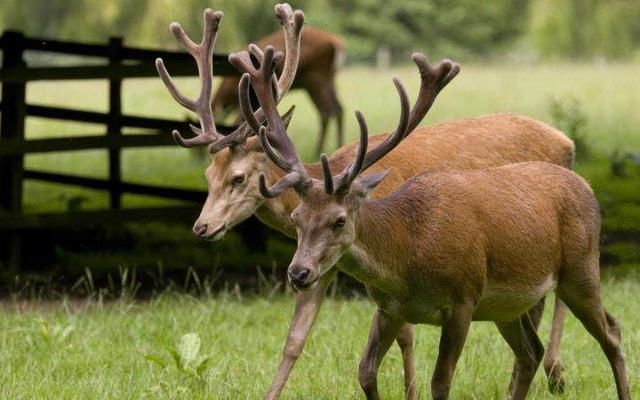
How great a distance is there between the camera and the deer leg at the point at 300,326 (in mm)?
6270

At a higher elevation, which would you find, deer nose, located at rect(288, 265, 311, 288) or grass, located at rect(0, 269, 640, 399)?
deer nose, located at rect(288, 265, 311, 288)

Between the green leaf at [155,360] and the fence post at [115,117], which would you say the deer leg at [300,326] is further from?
the fence post at [115,117]

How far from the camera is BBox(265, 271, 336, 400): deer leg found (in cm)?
627

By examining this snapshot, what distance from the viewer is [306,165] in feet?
21.3

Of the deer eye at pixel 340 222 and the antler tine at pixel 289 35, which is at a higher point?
the antler tine at pixel 289 35

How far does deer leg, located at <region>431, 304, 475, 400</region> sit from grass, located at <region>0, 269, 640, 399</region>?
857 millimetres

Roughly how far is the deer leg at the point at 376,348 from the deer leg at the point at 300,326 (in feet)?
→ 1.59

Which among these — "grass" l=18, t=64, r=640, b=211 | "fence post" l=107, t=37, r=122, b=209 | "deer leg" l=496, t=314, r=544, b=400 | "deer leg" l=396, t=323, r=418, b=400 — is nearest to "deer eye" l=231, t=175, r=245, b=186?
"deer leg" l=396, t=323, r=418, b=400

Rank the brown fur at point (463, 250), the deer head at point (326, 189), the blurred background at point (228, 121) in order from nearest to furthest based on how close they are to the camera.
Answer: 1. the deer head at point (326, 189)
2. the brown fur at point (463, 250)
3. the blurred background at point (228, 121)

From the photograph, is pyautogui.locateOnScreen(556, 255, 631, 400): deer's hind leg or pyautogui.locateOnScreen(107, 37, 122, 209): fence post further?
pyautogui.locateOnScreen(107, 37, 122, 209): fence post

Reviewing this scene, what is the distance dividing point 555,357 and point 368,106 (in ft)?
54.6

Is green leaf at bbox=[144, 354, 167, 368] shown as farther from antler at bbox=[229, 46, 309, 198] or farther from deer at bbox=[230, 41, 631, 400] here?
antler at bbox=[229, 46, 309, 198]

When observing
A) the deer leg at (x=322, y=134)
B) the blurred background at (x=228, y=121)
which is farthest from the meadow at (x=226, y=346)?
the deer leg at (x=322, y=134)

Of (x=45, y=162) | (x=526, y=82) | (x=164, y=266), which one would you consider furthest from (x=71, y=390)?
(x=526, y=82)
